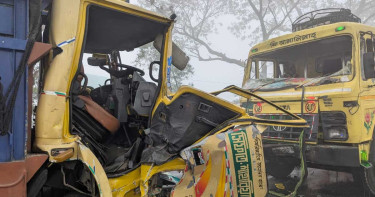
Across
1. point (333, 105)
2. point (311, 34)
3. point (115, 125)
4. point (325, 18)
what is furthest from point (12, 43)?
point (325, 18)

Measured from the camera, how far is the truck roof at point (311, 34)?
14.8ft

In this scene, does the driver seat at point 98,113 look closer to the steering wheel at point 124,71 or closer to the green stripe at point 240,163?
the steering wheel at point 124,71

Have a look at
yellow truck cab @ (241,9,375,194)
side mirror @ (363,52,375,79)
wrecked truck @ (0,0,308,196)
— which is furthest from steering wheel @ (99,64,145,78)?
side mirror @ (363,52,375,79)

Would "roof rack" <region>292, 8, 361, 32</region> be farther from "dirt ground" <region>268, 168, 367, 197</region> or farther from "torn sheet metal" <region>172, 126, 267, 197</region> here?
"torn sheet metal" <region>172, 126, 267, 197</region>

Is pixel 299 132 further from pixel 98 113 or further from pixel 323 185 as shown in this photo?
pixel 98 113

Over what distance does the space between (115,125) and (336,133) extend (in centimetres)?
334

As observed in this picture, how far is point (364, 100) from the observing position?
4398mm

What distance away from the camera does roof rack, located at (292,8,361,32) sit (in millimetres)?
5820

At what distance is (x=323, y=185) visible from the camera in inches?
218

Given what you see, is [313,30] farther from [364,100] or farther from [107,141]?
[107,141]

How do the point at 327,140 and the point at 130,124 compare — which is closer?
the point at 130,124

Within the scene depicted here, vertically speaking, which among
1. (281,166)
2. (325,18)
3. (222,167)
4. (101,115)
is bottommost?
(281,166)

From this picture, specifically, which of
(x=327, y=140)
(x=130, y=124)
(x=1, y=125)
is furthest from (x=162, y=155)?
(x=327, y=140)

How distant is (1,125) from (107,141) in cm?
127
